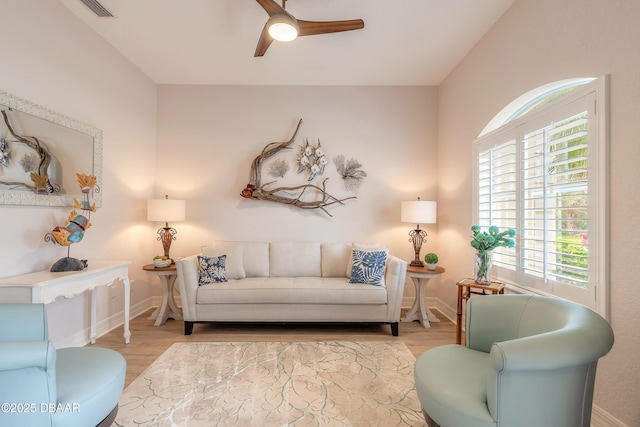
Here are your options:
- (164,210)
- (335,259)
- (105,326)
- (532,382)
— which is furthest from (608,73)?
(105,326)

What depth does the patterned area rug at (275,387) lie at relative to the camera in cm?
174

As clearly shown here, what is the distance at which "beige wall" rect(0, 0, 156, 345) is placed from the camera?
6.98 feet

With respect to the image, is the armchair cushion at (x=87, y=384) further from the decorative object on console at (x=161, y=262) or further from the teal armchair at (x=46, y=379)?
the decorative object on console at (x=161, y=262)

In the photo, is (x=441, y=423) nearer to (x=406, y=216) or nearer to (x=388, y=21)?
(x=406, y=216)

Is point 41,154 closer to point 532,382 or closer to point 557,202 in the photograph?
point 532,382

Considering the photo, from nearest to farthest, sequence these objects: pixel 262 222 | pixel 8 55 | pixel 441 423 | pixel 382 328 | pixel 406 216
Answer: pixel 441 423 < pixel 8 55 < pixel 382 328 < pixel 406 216 < pixel 262 222

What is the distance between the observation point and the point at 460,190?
129 inches

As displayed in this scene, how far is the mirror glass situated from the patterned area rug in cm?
171

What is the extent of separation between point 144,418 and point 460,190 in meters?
3.54

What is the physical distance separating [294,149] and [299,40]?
1353mm

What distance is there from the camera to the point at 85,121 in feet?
8.98

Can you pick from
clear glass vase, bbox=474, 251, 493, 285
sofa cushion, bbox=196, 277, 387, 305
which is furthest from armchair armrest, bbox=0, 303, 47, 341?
clear glass vase, bbox=474, 251, 493, 285

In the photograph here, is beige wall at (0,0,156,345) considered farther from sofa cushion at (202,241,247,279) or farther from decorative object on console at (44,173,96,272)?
sofa cushion at (202,241,247,279)

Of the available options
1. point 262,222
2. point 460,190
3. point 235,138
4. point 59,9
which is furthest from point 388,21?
point 59,9
